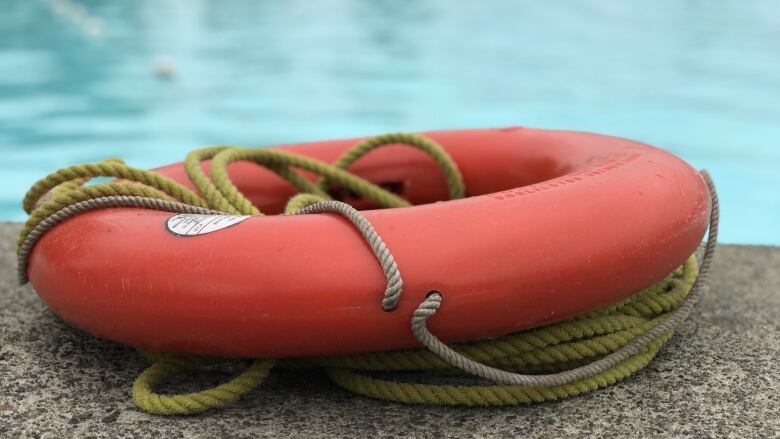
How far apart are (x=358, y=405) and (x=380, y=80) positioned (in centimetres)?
424

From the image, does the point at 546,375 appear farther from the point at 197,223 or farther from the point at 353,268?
the point at 197,223

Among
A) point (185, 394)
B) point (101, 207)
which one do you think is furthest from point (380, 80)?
point (185, 394)

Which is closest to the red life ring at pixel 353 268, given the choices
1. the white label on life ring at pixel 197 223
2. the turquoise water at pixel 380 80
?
the white label on life ring at pixel 197 223

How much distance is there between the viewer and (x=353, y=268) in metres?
1.07

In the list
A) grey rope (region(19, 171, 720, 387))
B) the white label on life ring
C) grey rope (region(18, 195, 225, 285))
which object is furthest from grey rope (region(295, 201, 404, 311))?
grey rope (region(18, 195, 225, 285))

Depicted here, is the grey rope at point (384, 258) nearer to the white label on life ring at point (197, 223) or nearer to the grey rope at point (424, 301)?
the grey rope at point (424, 301)

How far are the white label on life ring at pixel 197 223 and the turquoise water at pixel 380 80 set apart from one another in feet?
9.22

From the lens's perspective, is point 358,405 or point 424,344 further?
point 358,405

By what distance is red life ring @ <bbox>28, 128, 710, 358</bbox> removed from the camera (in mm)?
1072

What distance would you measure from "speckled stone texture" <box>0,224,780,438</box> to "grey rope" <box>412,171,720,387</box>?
0.13 ft

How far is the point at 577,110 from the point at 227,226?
388cm

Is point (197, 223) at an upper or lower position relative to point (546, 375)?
upper

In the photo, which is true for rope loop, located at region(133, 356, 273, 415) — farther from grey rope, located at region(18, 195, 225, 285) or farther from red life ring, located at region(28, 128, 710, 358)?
grey rope, located at region(18, 195, 225, 285)

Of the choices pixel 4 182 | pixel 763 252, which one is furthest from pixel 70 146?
pixel 763 252
